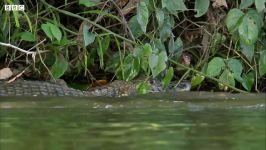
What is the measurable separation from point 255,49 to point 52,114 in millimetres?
1680

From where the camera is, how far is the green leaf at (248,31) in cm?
339

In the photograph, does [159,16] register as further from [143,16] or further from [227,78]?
[227,78]

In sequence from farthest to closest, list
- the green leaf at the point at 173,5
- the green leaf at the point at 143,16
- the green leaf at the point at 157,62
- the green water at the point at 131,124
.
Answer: the green leaf at the point at 173,5
the green leaf at the point at 143,16
the green leaf at the point at 157,62
the green water at the point at 131,124

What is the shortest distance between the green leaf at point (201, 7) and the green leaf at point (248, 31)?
214mm

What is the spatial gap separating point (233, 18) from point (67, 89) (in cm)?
97

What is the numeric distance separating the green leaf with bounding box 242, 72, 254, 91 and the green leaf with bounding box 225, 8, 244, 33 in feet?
0.96

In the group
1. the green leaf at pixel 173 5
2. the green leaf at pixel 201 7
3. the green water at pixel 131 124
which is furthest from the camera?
the green leaf at pixel 201 7

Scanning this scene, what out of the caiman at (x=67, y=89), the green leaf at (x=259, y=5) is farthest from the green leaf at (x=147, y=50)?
the green leaf at (x=259, y=5)

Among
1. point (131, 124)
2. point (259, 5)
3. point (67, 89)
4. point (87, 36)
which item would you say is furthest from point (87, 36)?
point (131, 124)

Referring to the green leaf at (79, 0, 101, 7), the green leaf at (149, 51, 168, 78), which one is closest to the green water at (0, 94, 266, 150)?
the green leaf at (149, 51, 168, 78)

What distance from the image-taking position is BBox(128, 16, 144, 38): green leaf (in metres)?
3.47

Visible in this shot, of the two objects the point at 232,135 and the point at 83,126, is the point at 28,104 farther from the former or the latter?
the point at 232,135

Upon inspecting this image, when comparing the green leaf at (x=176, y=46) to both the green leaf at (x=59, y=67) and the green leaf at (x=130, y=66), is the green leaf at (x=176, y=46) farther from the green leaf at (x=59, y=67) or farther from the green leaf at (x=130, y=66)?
the green leaf at (x=59, y=67)

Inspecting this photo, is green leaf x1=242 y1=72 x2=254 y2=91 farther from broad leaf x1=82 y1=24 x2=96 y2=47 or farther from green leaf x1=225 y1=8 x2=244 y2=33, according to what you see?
broad leaf x1=82 y1=24 x2=96 y2=47
